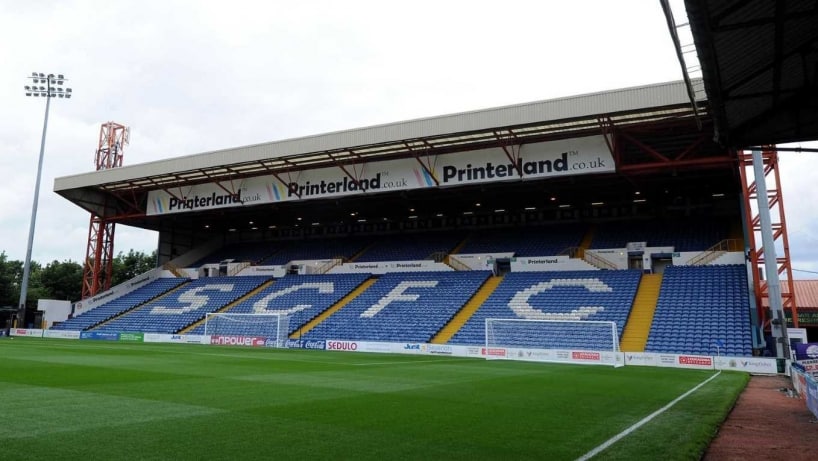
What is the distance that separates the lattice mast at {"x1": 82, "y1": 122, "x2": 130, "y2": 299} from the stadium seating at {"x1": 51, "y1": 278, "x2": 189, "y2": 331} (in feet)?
6.91

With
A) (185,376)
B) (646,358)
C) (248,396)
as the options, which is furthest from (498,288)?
(248,396)

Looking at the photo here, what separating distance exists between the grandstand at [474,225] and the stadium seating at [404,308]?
0.14 meters

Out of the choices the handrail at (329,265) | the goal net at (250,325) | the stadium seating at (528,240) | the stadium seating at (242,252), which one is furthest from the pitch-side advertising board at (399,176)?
the stadium seating at (242,252)

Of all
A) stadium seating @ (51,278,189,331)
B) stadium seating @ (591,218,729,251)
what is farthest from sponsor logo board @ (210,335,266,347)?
stadium seating @ (591,218,729,251)

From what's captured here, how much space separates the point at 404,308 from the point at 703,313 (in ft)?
52.0

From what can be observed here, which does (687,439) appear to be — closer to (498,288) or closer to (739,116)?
(739,116)

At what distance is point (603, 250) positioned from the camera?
3416 cm

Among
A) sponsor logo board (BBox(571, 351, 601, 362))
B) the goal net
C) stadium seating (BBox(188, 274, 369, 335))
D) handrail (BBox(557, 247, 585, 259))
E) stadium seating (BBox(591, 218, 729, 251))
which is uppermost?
stadium seating (BBox(591, 218, 729, 251))

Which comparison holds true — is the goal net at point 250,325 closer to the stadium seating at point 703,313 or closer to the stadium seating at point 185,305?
the stadium seating at point 185,305

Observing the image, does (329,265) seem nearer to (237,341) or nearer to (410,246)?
(410,246)

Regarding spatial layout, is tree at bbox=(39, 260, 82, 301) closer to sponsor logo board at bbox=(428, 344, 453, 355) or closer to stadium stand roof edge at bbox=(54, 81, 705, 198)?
stadium stand roof edge at bbox=(54, 81, 705, 198)

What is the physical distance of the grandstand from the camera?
26.3 meters

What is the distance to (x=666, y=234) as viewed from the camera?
34.9m

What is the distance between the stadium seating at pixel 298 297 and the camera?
34906 millimetres
